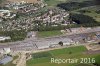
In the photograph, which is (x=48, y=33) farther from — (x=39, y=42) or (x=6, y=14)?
(x=6, y=14)

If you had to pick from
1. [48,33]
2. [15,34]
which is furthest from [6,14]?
[48,33]

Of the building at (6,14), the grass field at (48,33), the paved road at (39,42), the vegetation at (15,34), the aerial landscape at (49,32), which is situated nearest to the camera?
the aerial landscape at (49,32)

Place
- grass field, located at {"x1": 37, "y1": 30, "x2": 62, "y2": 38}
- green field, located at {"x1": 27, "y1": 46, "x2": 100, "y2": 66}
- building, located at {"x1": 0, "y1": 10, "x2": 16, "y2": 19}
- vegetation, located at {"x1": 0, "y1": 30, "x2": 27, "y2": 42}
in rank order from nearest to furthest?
1. green field, located at {"x1": 27, "y1": 46, "x2": 100, "y2": 66}
2. vegetation, located at {"x1": 0, "y1": 30, "x2": 27, "y2": 42}
3. grass field, located at {"x1": 37, "y1": 30, "x2": 62, "y2": 38}
4. building, located at {"x1": 0, "y1": 10, "x2": 16, "y2": 19}

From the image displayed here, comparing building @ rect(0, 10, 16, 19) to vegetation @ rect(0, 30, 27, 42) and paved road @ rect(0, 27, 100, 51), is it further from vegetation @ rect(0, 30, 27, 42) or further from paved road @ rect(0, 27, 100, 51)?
paved road @ rect(0, 27, 100, 51)

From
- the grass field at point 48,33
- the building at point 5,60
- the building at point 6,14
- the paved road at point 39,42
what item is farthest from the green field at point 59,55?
the building at point 6,14

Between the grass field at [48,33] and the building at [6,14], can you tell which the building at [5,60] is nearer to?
the grass field at [48,33]

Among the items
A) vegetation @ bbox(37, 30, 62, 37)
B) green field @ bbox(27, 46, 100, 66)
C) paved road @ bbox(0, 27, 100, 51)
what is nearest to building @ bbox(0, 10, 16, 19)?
vegetation @ bbox(37, 30, 62, 37)

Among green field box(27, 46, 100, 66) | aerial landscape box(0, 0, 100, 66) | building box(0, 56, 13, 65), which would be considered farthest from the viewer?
aerial landscape box(0, 0, 100, 66)

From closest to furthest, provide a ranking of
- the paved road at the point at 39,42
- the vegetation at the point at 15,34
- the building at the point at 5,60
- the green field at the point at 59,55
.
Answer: the green field at the point at 59,55
the building at the point at 5,60
the paved road at the point at 39,42
the vegetation at the point at 15,34

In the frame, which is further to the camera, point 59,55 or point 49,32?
point 49,32
